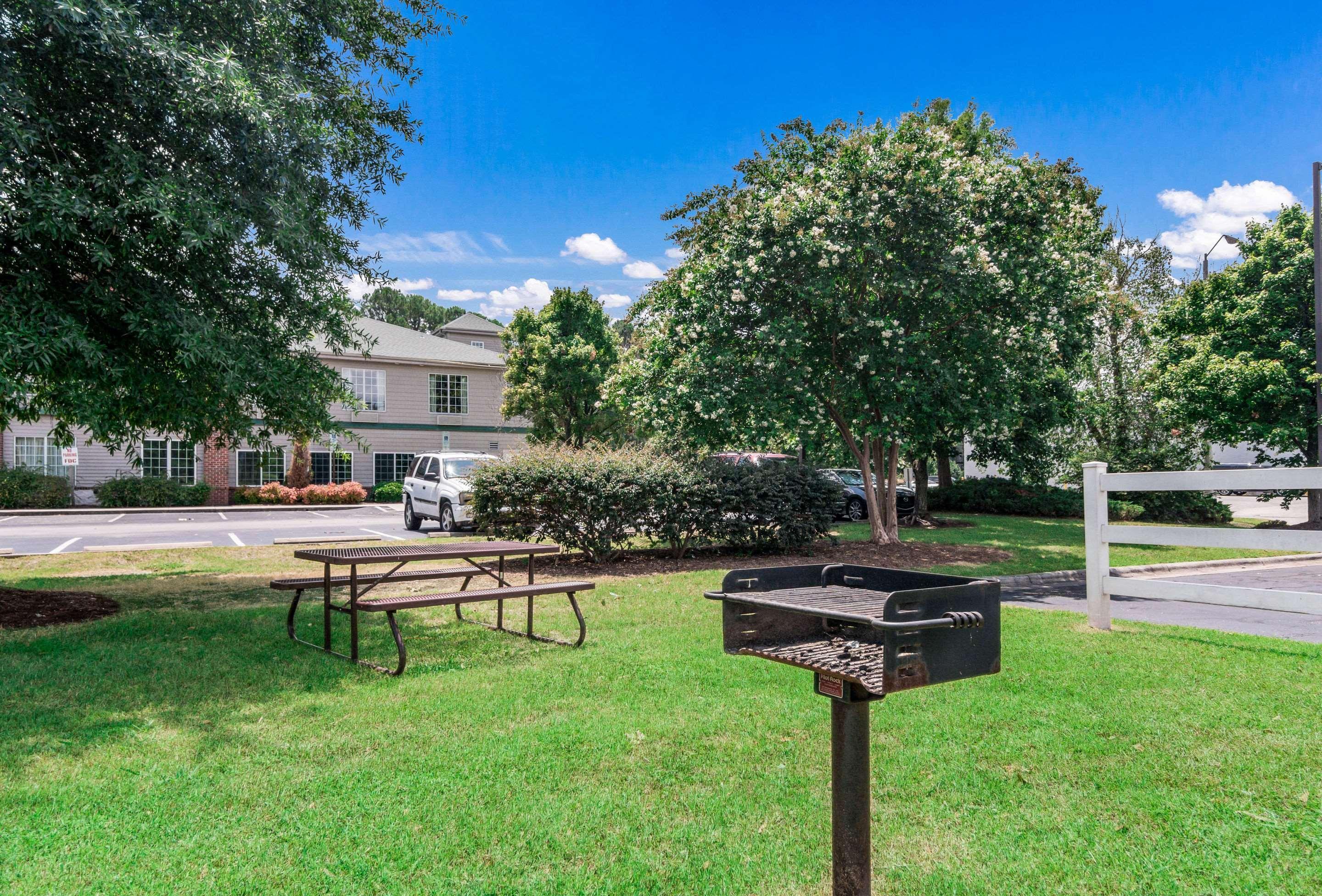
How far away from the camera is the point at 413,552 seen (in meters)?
6.68

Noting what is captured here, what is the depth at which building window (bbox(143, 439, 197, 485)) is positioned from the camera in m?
29.8

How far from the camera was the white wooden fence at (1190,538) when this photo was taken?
5945 mm

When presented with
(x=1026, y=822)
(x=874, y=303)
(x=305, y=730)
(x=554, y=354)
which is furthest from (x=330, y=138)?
(x=554, y=354)

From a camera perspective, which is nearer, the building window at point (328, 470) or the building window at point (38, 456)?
the building window at point (38, 456)

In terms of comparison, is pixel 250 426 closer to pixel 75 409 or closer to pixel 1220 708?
pixel 75 409

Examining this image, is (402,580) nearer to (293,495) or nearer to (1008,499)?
(1008,499)

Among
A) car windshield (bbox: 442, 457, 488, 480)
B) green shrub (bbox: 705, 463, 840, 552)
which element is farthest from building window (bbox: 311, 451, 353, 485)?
green shrub (bbox: 705, 463, 840, 552)

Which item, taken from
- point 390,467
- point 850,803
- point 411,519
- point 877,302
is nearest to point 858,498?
point 877,302

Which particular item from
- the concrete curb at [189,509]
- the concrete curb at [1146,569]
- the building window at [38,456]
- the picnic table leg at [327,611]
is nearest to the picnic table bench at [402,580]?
the picnic table leg at [327,611]

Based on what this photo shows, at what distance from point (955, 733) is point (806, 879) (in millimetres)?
1826

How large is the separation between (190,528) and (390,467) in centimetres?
1458

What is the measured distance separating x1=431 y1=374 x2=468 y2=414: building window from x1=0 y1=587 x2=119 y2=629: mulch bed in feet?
88.7

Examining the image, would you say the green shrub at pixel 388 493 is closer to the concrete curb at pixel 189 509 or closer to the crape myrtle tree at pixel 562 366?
the concrete curb at pixel 189 509

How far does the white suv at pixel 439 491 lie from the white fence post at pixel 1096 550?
1197 cm
